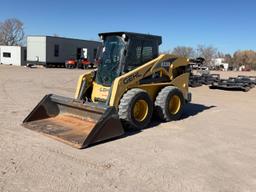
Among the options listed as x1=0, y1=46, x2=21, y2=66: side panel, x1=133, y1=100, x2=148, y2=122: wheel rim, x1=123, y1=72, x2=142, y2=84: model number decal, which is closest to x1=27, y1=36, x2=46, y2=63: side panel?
x1=0, y1=46, x2=21, y2=66: side panel

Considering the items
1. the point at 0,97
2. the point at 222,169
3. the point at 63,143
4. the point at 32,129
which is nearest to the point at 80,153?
the point at 63,143

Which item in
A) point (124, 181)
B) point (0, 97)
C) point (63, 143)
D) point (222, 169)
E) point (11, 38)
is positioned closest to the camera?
point (124, 181)

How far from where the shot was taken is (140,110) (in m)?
7.85

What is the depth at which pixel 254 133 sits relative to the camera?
26.3ft

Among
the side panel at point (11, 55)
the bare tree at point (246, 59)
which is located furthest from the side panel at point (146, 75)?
the bare tree at point (246, 59)

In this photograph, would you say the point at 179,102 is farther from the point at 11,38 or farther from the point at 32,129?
the point at 11,38

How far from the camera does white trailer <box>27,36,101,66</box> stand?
125ft

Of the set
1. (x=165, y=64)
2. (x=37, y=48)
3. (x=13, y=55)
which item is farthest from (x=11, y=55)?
(x=165, y=64)

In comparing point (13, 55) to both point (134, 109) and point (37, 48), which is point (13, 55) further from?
point (134, 109)

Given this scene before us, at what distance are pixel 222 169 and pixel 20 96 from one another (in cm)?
931

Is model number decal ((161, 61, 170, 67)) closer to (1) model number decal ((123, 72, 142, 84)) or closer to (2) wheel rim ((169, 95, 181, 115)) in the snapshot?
(2) wheel rim ((169, 95, 181, 115))

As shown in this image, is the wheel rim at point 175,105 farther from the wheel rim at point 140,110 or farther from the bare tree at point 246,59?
the bare tree at point 246,59

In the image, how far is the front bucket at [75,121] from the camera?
20.6ft

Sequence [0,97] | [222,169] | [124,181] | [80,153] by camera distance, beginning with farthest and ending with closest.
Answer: [0,97], [80,153], [222,169], [124,181]
